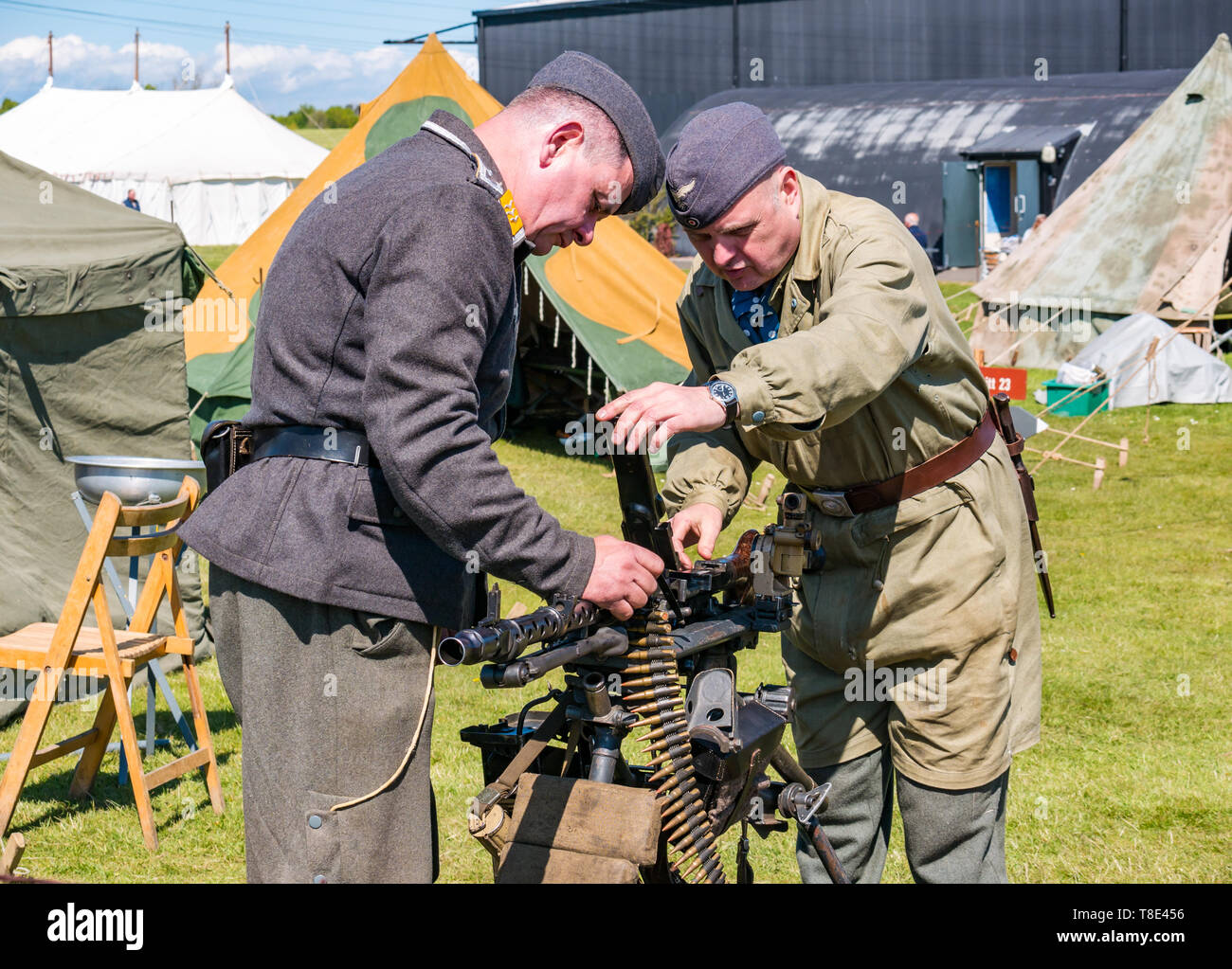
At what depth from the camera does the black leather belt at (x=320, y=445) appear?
237cm

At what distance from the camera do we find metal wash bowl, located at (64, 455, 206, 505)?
5137mm

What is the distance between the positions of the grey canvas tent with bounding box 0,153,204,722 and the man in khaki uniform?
4.03 meters

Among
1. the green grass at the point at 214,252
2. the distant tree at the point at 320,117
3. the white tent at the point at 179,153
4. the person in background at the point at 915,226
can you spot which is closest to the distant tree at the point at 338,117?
the distant tree at the point at 320,117

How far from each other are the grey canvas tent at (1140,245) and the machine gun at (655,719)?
13.7m

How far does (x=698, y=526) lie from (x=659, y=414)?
3.21ft

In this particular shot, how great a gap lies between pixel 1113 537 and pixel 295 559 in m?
7.88

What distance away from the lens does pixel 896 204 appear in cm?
2645

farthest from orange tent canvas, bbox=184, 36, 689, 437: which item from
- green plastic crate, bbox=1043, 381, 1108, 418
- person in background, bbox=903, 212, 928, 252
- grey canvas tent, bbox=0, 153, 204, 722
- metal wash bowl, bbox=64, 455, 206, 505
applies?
person in background, bbox=903, 212, 928, 252

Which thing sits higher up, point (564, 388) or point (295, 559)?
point (295, 559)

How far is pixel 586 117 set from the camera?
93.2 inches

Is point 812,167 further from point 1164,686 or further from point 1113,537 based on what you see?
point 1164,686

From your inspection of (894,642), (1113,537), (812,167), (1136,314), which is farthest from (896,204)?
(894,642)
